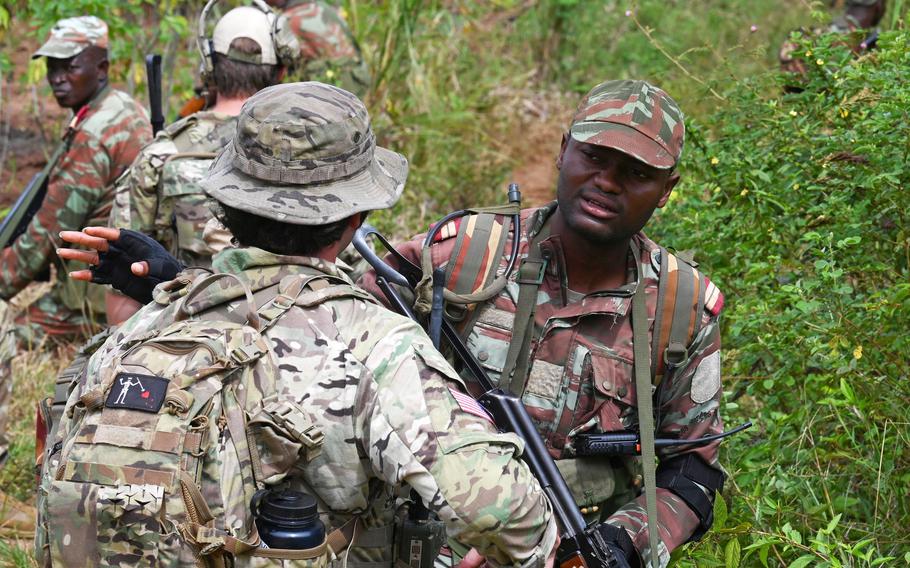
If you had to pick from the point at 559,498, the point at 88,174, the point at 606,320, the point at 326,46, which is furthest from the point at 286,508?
the point at 326,46

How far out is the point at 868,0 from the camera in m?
7.33

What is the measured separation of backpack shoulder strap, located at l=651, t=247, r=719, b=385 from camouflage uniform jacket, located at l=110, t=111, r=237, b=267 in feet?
6.28

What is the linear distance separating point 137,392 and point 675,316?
1484 millimetres

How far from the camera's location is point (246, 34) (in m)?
4.37

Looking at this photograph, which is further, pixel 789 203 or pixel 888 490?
pixel 789 203

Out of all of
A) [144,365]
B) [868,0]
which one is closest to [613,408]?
[144,365]

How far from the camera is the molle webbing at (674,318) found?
277cm

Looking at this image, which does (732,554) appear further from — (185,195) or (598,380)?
(185,195)

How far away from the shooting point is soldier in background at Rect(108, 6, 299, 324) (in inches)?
161

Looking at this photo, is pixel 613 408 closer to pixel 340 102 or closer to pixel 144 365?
pixel 340 102

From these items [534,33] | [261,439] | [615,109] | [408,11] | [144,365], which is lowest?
[534,33]

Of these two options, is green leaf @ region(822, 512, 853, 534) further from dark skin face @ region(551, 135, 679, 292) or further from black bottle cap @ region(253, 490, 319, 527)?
black bottle cap @ region(253, 490, 319, 527)

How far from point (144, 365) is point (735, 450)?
235 cm

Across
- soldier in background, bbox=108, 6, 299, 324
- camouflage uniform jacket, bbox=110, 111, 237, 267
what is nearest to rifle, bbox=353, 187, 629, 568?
soldier in background, bbox=108, 6, 299, 324
